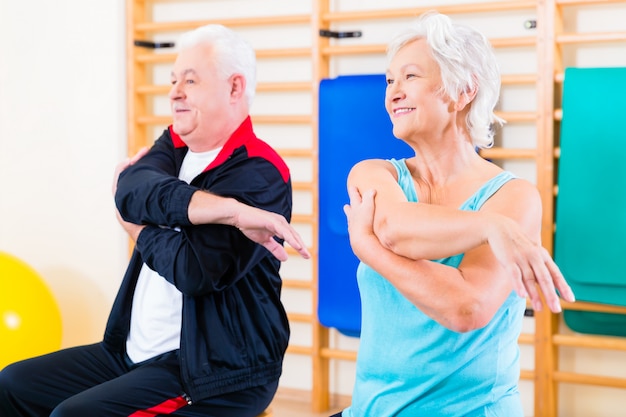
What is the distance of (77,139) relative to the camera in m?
4.28

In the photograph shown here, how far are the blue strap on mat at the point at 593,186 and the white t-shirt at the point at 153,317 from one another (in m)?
1.69

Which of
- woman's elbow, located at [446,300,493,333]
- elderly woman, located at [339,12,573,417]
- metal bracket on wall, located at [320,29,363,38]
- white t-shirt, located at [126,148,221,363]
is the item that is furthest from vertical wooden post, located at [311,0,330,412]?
woman's elbow, located at [446,300,493,333]

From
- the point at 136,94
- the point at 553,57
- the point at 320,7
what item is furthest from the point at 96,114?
the point at 553,57

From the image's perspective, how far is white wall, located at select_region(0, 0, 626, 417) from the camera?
13.1ft

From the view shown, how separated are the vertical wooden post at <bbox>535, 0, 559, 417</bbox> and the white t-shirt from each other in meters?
1.75

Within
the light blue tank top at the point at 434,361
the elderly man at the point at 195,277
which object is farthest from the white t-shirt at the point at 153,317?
the light blue tank top at the point at 434,361

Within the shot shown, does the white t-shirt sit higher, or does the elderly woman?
the elderly woman

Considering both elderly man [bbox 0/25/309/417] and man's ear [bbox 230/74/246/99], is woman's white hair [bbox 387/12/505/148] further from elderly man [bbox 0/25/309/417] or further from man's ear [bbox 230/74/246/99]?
man's ear [bbox 230/74/246/99]

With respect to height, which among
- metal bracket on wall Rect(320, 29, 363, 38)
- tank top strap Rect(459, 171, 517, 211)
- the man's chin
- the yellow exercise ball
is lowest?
the yellow exercise ball

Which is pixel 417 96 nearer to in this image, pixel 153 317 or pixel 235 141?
pixel 235 141

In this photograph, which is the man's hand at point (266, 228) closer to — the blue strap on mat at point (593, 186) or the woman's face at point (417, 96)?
the woman's face at point (417, 96)

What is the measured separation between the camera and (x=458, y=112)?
5.73 ft

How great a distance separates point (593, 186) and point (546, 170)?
22 centimetres

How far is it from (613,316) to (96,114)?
2.56 metres
